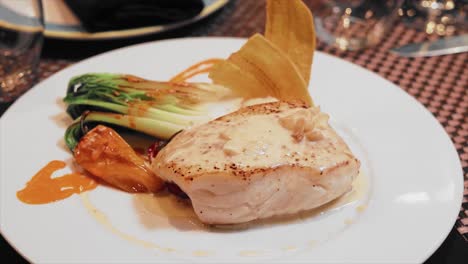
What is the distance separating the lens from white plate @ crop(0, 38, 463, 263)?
4.99ft

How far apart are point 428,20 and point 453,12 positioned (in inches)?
6.7

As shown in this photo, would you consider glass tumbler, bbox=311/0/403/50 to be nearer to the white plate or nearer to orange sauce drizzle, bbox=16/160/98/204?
the white plate

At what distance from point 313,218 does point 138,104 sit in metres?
0.78

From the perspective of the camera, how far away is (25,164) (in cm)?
181

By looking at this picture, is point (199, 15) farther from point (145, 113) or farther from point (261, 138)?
point (261, 138)

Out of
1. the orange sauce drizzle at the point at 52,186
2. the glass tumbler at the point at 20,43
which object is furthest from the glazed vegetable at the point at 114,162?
the glass tumbler at the point at 20,43

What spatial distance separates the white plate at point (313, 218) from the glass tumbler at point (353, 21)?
2.41 feet

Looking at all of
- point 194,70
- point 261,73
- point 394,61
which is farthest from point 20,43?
point 394,61

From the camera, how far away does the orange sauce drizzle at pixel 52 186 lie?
1.67 meters

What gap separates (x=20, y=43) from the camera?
258 cm

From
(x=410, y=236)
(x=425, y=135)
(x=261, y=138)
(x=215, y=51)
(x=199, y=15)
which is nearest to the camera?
(x=410, y=236)

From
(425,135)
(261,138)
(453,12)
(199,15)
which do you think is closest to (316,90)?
(425,135)

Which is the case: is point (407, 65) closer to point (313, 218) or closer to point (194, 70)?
point (194, 70)

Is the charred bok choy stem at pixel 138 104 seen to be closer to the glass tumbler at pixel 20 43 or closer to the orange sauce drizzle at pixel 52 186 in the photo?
the orange sauce drizzle at pixel 52 186
